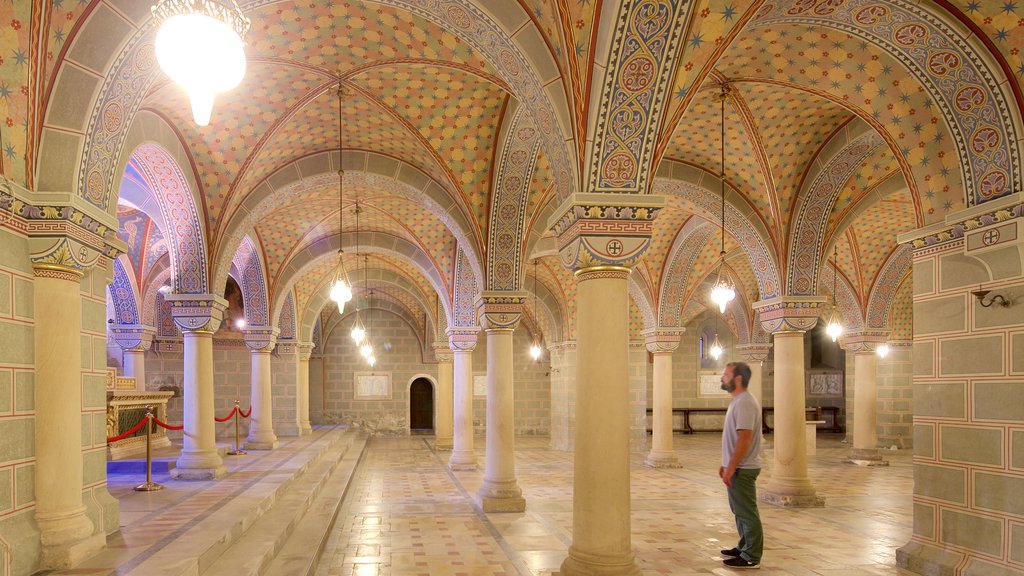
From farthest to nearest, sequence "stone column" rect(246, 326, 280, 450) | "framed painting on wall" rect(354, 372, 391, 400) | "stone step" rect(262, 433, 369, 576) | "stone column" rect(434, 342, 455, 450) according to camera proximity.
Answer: "framed painting on wall" rect(354, 372, 391, 400)
"stone column" rect(434, 342, 455, 450)
"stone column" rect(246, 326, 280, 450)
"stone step" rect(262, 433, 369, 576)

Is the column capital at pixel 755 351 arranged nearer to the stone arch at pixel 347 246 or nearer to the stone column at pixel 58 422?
the stone arch at pixel 347 246

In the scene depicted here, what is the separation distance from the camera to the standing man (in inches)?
229

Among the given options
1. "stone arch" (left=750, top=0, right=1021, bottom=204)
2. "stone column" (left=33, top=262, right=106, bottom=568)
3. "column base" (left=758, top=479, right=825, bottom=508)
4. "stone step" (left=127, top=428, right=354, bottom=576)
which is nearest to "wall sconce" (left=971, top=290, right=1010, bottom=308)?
"stone arch" (left=750, top=0, right=1021, bottom=204)

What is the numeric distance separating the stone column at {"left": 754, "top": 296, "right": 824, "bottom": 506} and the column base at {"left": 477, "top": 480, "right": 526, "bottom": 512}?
12.7 ft

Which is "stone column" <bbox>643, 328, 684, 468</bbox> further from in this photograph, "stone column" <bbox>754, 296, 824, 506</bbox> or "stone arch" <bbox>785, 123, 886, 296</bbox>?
"stone arch" <bbox>785, 123, 886, 296</bbox>

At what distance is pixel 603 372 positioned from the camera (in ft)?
19.0

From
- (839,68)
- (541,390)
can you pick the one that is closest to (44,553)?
(839,68)

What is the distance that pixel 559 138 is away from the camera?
6176mm

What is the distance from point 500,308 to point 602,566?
Answer: 5724 millimetres

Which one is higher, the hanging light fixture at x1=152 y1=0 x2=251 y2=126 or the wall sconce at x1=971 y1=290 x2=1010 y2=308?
the hanging light fixture at x1=152 y1=0 x2=251 y2=126

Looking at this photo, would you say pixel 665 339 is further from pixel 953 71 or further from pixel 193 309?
pixel 953 71

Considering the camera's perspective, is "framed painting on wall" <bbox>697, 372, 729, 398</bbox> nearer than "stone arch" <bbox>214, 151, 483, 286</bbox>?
No

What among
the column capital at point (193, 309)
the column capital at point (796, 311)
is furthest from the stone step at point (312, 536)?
the column capital at point (796, 311)

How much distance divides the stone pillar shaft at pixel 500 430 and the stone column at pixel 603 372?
4.52 meters
